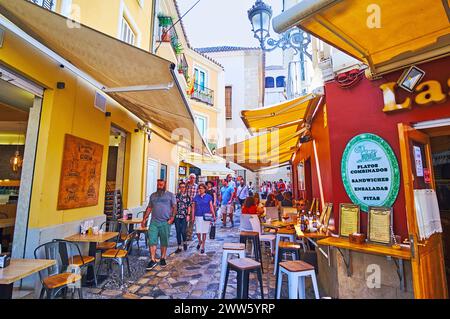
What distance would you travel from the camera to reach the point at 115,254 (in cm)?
477

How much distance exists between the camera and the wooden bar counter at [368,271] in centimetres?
297

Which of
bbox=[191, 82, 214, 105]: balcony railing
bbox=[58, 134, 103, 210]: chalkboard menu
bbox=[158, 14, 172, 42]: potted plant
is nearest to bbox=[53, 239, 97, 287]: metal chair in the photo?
bbox=[58, 134, 103, 210]: chalkboard menu

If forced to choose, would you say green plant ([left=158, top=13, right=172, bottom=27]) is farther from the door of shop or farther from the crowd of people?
the door of shop

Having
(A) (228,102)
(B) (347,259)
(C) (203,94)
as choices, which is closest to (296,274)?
(B) (347,259)

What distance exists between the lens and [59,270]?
434cm

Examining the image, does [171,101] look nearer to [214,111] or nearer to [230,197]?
[230,197]

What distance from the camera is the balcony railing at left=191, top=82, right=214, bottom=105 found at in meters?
17.7

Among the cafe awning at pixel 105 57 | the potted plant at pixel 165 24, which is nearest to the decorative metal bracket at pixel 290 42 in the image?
the cafe awning at pixel 105 57

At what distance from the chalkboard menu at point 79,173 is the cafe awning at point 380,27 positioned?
4612 millimetres

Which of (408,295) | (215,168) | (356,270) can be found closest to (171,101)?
(356,270)

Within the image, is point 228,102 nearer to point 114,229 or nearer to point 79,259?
point 114,229

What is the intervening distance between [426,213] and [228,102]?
21.1 meters

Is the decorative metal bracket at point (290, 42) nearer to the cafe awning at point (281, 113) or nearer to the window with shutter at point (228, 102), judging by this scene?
the cafe awning at point (281, 113)
